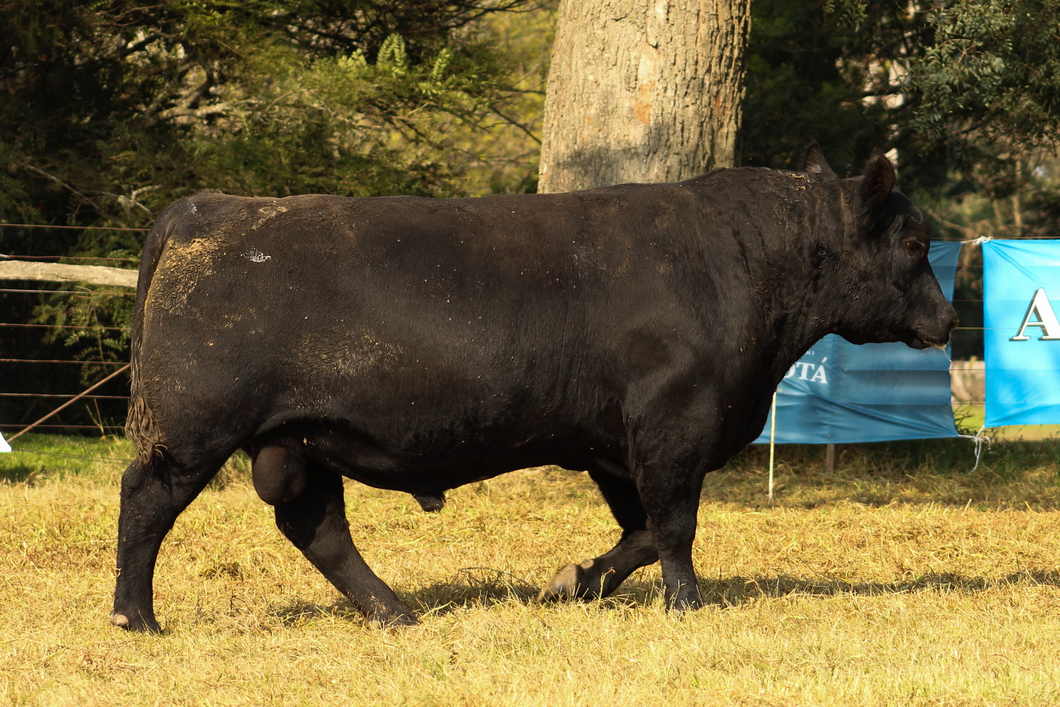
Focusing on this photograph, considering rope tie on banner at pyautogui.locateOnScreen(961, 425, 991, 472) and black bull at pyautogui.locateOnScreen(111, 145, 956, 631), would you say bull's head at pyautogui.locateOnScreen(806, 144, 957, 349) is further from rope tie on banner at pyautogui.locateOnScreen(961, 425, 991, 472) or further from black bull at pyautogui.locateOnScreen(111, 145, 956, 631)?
rope tie on banner at pyautogui.locateOnScreen(961, 425, 991, 472)

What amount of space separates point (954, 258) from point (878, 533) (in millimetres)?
2983

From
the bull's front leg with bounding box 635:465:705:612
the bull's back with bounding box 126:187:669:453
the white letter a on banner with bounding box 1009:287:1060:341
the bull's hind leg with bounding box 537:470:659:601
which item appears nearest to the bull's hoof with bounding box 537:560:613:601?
the bull's hind leg with bounding box 537:470:659:601

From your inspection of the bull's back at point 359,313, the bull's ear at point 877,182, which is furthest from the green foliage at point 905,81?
the bull's back at point 359,313

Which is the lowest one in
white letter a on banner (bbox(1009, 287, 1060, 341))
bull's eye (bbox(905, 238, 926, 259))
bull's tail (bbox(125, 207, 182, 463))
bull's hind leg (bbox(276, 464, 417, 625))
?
bull's hind leg (bbox(276, 464, 417, 625))

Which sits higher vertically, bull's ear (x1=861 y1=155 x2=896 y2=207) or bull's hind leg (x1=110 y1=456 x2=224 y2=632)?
bull's ear (x1=861 y1=155 x2=896 y2=207)

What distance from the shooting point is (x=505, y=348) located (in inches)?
178

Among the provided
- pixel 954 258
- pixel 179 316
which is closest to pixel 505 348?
pixel 179 316

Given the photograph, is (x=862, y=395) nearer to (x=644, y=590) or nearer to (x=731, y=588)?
(x=731, y=588)

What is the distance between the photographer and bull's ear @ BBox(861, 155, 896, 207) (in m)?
4.87

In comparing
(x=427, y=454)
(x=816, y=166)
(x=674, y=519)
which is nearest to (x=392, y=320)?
(x=427, y=454)

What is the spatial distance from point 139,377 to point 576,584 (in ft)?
6.75

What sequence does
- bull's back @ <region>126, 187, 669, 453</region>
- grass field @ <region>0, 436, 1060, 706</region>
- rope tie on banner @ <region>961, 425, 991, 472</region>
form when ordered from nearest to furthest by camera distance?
grass field @ <region>0, 436, 1060, 706</region> < bull's back @ <region>126, 187, 669, 453</region> < rope tie on banner @ <region>961, 425, 991, 472</region>

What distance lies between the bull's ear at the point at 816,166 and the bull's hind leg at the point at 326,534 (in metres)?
2.54

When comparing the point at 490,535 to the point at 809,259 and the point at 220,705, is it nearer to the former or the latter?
the point at 809,259
